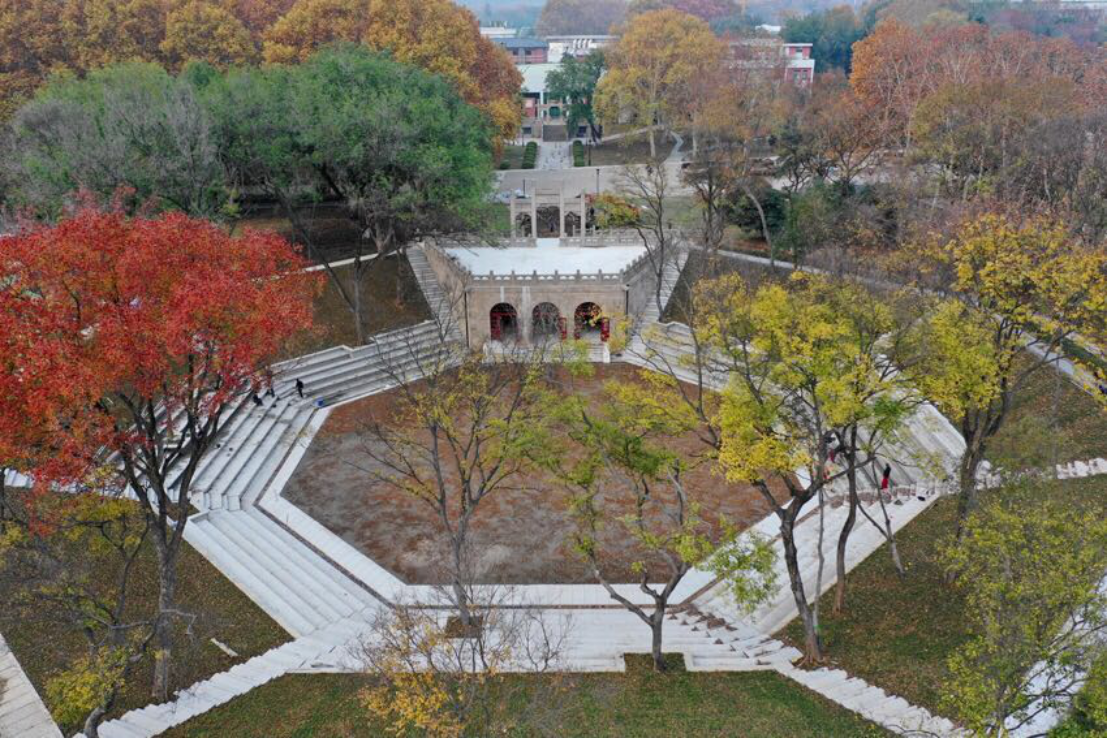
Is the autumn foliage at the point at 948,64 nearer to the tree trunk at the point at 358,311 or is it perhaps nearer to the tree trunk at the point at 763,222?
the tree trunk at the point at 763,222

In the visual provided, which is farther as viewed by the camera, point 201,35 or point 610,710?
point 201,35

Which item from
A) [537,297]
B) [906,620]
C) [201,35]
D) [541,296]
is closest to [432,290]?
[537,297]

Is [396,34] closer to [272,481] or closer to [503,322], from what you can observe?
[503,322]

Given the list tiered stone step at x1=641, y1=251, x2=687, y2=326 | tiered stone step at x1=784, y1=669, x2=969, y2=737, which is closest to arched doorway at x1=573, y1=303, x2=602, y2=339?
tiered stone step at x1=641, y1=251, x2=687, y2=326

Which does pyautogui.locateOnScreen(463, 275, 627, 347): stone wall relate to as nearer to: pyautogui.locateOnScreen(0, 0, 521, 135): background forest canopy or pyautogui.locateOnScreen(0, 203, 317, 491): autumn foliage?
pyautogui.locateOnScreen(0, 203, 317, 491): autumn foliage

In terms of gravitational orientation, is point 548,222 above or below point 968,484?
above
